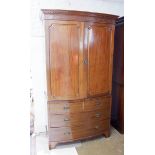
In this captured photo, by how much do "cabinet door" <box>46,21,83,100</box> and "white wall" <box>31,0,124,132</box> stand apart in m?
0.43

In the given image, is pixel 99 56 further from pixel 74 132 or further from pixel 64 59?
pixel 74 132

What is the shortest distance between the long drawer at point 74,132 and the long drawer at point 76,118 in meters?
0.06

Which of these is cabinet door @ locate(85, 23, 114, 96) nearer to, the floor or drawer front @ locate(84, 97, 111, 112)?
drawer front @ locate(84, 97, 111, 112)

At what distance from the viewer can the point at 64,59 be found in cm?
238

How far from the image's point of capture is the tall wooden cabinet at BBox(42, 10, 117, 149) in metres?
2.34

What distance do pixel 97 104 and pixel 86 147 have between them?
2.03 ft

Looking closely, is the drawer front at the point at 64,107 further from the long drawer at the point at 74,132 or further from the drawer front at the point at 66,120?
the long drawer at the point at 74,132

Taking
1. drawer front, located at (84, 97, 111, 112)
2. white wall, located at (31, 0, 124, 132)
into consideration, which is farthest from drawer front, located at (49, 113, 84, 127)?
white wall, located at (31, 0, 124, 132)

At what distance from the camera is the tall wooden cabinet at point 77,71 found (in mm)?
2340
